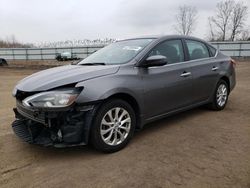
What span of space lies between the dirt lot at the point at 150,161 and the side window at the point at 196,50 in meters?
1.29

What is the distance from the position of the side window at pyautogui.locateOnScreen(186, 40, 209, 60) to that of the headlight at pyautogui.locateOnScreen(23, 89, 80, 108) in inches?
101

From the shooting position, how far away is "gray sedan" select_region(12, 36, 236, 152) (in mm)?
3486

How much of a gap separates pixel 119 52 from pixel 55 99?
5.34 feet

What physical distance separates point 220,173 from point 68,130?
1795 mm

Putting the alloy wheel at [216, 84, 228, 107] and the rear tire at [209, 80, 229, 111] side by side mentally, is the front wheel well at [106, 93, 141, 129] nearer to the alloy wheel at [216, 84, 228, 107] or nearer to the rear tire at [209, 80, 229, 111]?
the rear tire at [209, 80, 229, 111]

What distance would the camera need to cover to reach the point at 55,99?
135 inches

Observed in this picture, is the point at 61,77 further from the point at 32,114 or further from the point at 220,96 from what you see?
the point at 220,96

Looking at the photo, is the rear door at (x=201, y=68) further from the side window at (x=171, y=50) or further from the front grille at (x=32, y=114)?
the front grille at (x=32, y=114)

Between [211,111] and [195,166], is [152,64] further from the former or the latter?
[211,111]

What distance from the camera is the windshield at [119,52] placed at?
4.39 m

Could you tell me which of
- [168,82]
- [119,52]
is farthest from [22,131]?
[168,82]

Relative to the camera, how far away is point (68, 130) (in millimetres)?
3459

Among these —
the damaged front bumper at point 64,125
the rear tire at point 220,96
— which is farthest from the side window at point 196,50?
the damaged front bumper at point 64,125

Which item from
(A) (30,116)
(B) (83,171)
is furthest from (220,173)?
(A) (30,116)
